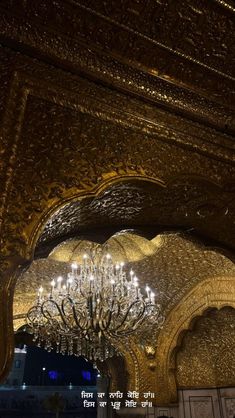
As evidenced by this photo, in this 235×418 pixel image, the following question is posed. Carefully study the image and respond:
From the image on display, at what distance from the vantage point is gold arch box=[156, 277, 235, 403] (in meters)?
5.68

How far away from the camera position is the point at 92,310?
436 centimetres

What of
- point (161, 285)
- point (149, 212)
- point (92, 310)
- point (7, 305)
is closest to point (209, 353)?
point (161, 285)

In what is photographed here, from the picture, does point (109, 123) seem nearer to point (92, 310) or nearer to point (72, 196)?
point (72, 196)

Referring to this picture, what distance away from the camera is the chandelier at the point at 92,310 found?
14.4 ft

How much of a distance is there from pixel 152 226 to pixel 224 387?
4.85m

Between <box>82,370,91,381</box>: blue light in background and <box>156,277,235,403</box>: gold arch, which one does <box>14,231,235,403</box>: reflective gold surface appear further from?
<box>82,370,91,381</box>: blue light in background

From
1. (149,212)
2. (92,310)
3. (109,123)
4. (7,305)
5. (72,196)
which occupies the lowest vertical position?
(7,305)

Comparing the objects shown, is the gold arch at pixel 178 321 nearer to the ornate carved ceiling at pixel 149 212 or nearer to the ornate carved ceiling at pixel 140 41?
the ornate carved ceiling at pixel 149 212

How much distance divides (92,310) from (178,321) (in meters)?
2.63

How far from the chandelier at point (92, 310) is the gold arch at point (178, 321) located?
139 centimetres

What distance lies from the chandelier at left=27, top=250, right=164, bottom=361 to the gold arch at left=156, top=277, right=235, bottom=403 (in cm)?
139

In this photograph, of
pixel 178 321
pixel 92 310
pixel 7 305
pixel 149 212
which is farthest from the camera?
pixel 178 321

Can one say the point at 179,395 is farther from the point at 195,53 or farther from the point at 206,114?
the point at 195,53

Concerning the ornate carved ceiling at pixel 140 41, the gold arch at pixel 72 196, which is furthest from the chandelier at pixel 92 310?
the ornate carved ceiling at pixel 140 41
